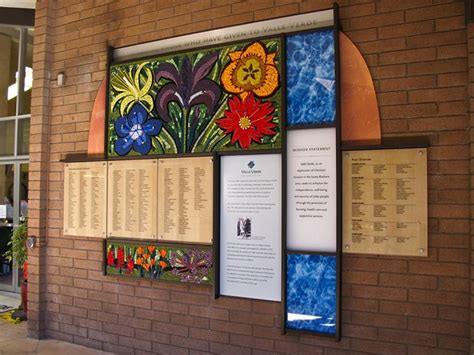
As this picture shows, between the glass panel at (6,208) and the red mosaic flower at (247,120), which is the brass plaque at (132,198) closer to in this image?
the red mosaic flower at (247,120)

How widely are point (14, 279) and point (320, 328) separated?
5.60 meters

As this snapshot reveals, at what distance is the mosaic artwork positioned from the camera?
387cm

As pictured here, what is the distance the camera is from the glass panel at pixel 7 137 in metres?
7.33

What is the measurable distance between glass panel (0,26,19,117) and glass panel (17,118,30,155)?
425 mm

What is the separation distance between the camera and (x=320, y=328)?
3574mm

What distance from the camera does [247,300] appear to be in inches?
153

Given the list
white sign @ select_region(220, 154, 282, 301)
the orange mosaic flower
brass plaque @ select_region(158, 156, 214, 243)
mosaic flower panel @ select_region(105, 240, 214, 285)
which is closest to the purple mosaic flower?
the orange mosaic flower

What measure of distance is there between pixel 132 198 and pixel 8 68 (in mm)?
4864

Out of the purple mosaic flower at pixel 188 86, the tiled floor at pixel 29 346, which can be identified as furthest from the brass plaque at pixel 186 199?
the tiled floor at pixel 29 346

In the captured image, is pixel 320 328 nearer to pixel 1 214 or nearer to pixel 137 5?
pixel 137 5

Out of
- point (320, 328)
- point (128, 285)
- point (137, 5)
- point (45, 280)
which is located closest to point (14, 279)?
point (45, 280)

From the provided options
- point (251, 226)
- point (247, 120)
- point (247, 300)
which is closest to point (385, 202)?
point (251, 226)

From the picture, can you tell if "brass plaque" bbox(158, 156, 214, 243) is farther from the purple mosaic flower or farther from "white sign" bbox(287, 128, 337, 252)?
"white sign" bbox(287, 128, 337, 252)

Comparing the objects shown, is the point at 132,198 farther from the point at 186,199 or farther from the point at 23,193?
the point at 23,193
